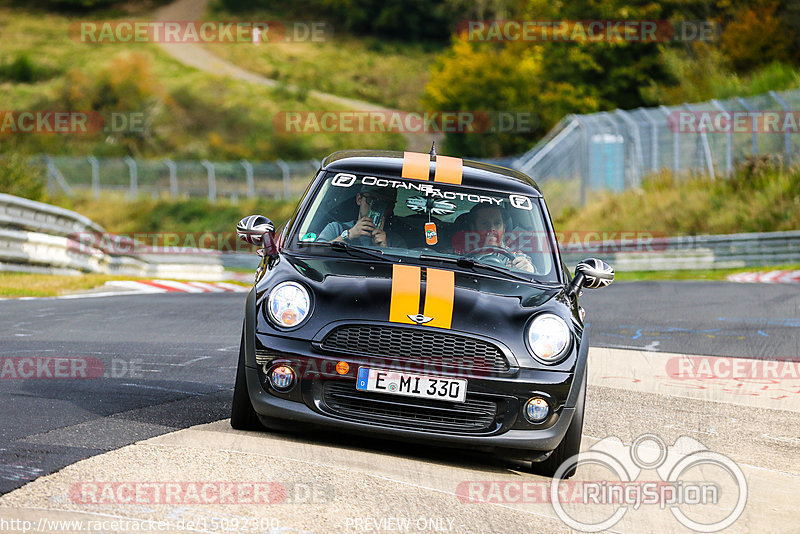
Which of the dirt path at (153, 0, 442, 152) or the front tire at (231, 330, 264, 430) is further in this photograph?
the dirt path at (153, 0, 442, 152)

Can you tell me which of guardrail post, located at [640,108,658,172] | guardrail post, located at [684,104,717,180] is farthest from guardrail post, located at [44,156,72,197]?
guardrail post, located at [684,104,717,180]

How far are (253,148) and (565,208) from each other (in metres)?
37.1

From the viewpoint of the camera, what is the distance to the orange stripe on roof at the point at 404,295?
20.3 feet

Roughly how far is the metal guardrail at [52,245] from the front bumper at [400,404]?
11.2 meters

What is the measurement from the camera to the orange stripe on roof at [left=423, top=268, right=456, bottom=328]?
20.4 ft

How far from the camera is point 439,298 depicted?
20.8 ft

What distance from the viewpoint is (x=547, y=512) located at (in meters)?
5.55

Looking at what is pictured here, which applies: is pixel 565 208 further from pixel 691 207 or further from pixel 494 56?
pixel 494 56

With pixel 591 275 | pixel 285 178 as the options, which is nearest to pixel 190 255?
pixel 285 178

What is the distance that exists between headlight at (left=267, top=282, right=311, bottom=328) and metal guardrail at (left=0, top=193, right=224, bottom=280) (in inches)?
435

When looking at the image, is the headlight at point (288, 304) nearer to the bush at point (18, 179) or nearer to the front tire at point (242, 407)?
the front tire at point (242, 407)

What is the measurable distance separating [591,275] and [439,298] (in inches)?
50.9

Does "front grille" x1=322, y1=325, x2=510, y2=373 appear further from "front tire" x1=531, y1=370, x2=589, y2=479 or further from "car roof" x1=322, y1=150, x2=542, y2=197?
"car roof" x1=322, y1=150, x2=542, y2=197

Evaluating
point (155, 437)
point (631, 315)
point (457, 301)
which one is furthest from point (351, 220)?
point (631, 315)
